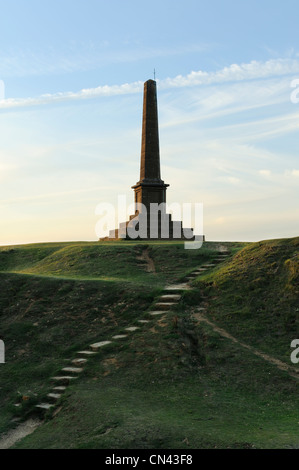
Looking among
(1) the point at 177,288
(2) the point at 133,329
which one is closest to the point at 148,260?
(1) the point at 177,288

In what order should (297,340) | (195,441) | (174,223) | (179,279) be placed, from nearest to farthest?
(195,441) < (297,340) < (179,279) < (174,223)

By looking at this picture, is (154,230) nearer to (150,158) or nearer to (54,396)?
(150,158)

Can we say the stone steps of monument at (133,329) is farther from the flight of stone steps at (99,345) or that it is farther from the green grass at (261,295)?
the green grass at (261,295)

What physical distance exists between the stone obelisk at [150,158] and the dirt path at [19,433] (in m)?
23.2

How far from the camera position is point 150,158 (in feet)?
111

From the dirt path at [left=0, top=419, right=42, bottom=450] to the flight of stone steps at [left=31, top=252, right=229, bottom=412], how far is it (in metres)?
0.48

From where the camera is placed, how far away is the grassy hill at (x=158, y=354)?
9.66 meters

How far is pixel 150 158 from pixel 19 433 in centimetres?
2540

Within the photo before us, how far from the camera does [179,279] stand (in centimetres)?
1997

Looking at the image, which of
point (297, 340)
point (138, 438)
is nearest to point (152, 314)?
point (297, 340)

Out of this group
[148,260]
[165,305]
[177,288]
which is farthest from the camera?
[148,260]
